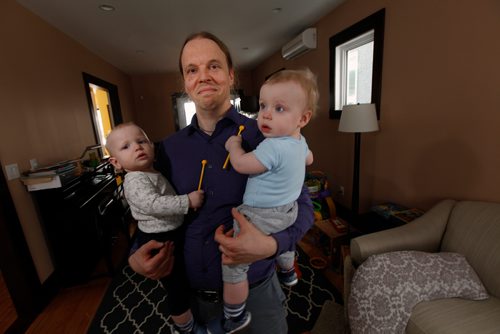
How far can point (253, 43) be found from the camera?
12.9 feet

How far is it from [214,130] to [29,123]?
2.18 metres

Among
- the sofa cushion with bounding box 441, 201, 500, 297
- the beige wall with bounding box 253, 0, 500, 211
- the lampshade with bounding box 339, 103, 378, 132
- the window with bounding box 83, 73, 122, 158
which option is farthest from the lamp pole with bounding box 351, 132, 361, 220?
the window with bounding box 83, 73, 122, 158

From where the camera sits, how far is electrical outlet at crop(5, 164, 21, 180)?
5.92 feet

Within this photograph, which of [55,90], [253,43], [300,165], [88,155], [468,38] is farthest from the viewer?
[253,43]

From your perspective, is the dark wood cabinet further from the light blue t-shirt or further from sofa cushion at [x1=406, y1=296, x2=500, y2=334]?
sofa cushion at [x1=406, y1=296, x2=500, y2=334]

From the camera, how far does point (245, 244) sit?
69 centimetres

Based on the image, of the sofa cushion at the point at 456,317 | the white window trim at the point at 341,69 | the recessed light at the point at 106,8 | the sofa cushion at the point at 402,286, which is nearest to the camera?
the sofa cushion at the point at 456,317

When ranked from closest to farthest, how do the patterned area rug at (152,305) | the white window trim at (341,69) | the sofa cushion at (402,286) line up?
the sofa cushion at (402,286)
the patterned area rug at (152,305)
the white window trim at (341,69)

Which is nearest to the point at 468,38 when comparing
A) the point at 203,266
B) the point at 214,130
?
the point at 214,130

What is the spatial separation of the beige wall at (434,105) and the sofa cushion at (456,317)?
712 millimetres

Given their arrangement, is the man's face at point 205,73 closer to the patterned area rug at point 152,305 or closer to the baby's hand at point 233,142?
the baby's hand at point 233,142

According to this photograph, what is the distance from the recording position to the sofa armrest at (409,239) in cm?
156

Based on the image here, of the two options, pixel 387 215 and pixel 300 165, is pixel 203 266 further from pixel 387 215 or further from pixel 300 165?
pixel 387 215

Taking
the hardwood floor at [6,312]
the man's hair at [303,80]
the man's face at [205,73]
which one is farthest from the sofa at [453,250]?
the hardwood floor at [6,312]
